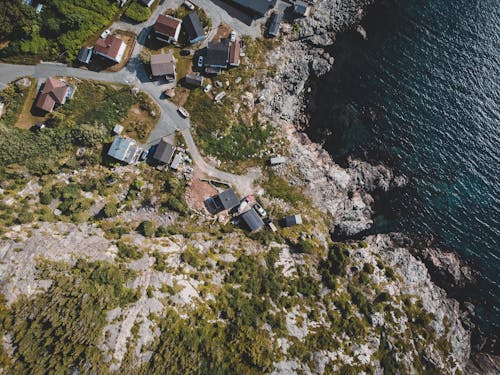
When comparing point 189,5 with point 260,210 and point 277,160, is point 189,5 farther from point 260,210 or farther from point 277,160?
point 260,210

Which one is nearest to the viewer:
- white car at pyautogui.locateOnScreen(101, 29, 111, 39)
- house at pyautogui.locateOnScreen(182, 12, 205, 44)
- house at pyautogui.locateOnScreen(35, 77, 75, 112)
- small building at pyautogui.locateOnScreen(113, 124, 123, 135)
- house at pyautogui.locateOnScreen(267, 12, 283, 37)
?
house at pyautogui.locateOnScreen(35, 77, 75, 112)

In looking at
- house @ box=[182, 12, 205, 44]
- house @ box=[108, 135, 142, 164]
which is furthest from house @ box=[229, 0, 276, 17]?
Result: house @ box=[108, 135, 142, 164]

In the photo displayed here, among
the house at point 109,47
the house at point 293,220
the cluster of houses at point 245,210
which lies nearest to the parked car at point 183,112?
the house at point 109,47

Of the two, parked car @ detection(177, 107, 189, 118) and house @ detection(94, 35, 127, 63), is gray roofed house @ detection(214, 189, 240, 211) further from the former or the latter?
house @ detection(94, 35, 127, 63)

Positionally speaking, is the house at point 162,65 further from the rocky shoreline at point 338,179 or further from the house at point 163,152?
the rocky shoreline at point 338,179

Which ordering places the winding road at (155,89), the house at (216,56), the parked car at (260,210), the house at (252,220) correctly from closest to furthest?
the winding road at (155,89)
the house at (252,220)
the house at (216,56)
the parked car at (260,210)

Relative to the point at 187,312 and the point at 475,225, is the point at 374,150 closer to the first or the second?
the point at 475,225

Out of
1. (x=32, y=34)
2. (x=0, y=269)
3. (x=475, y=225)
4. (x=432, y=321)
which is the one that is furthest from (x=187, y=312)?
(x=475, y=225)
